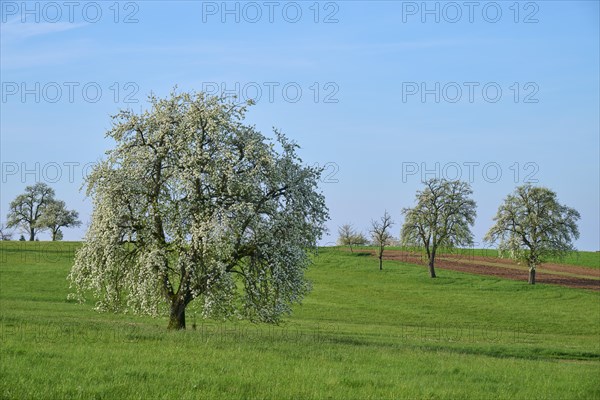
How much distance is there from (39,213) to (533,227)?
102359 millimetres

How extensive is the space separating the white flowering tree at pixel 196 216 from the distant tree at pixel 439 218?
55065 mm

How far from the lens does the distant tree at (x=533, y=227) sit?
84.6m

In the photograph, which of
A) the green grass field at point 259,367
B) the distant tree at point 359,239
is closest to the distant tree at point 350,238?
the distant tree at point 359,239

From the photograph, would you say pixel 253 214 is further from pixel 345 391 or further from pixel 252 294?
pixel 345 391

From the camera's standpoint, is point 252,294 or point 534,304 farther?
point 534,304

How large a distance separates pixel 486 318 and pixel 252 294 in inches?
1499

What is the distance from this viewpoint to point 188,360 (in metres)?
21.6

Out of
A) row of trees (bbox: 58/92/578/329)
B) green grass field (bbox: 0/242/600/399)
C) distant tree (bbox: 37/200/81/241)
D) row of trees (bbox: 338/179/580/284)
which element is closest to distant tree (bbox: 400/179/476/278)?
row of trees (bbox: 338/179/580/284)

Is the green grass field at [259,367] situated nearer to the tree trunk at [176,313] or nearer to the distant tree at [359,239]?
the tree trunk at [176,313]

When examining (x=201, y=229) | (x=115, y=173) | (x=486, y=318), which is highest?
(x=115, y=173)

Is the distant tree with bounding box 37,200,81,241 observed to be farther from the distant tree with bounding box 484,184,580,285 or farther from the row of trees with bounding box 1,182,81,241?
the distant tree with bounding box 484,184,580,285

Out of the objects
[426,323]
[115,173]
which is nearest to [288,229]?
[115,173]

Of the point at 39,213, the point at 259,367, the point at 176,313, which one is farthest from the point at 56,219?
the point at 259,367

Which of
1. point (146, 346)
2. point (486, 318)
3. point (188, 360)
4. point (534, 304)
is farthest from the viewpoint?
point (534, 304)
